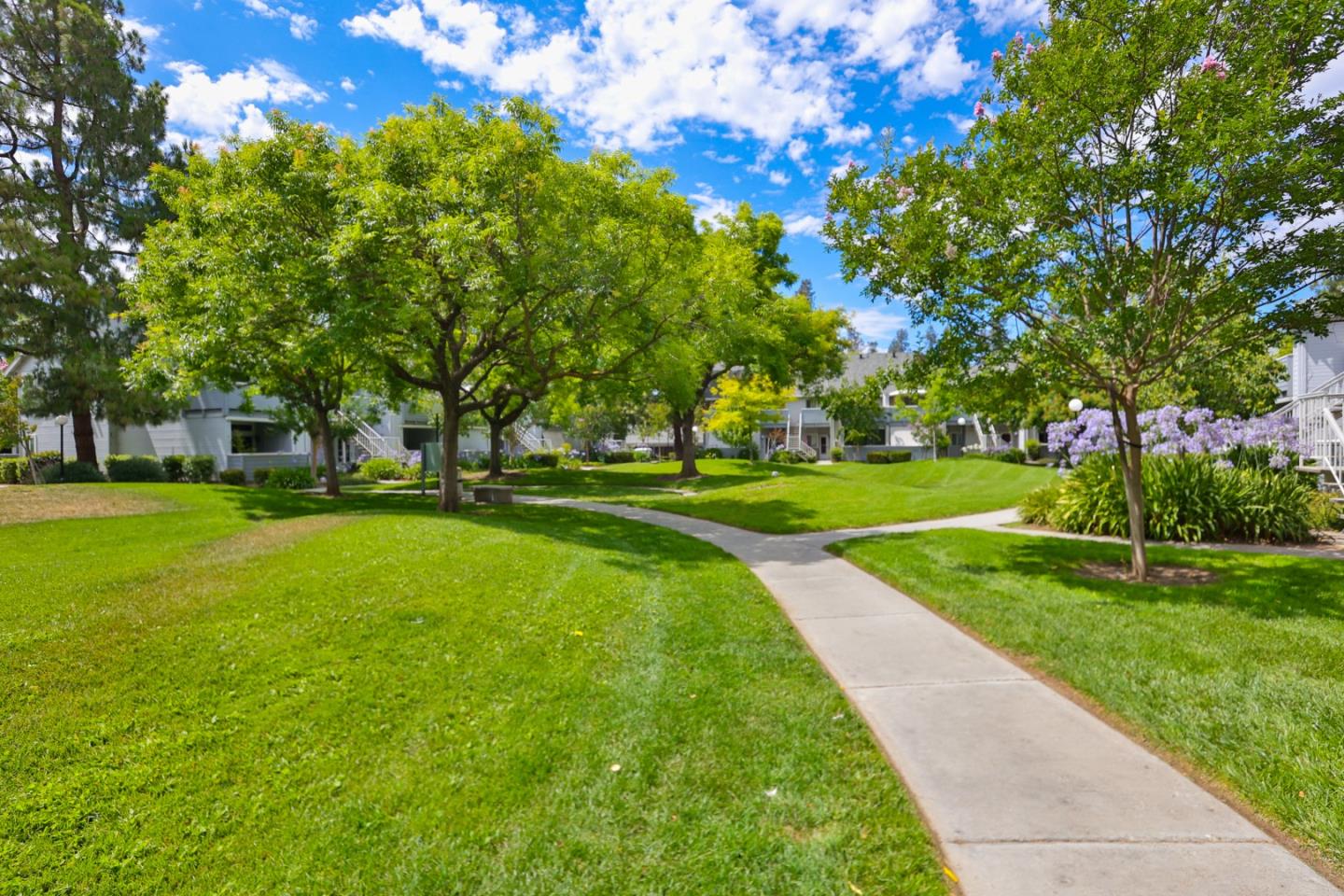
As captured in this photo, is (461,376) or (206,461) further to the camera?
(206,461)

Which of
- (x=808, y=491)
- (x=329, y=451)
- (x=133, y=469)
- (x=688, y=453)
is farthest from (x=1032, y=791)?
(x=133, y=469)

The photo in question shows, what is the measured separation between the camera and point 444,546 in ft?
29.0

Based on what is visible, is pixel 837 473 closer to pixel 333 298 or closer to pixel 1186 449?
pixel 1186 449

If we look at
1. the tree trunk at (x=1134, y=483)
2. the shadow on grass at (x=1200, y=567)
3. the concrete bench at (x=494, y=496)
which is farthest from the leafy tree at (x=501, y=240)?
the tree trunk at (x=1134, y=483)

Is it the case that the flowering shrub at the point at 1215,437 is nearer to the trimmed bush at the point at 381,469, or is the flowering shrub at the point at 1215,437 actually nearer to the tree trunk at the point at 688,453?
the tree trunk at the point at 688,453

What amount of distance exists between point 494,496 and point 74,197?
16.2 meters

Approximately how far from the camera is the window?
29.8 metres

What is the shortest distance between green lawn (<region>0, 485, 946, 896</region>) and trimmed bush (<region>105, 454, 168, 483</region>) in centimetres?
1816

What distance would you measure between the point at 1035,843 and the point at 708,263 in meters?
16.6

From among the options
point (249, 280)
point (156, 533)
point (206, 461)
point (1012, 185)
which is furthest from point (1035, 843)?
point (206, 461)

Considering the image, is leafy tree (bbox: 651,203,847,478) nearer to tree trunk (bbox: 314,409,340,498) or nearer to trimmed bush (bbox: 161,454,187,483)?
tree trunk (bbox: 314,409,340,498)

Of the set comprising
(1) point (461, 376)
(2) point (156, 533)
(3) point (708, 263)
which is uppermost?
(3) point (708, 263)

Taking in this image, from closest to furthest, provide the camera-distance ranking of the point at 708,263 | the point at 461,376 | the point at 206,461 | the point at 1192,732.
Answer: the point at 1192,732 → the point at 461,376 → the point at 708,263 → the point at 206,461

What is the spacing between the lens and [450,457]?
14422 millimetres
